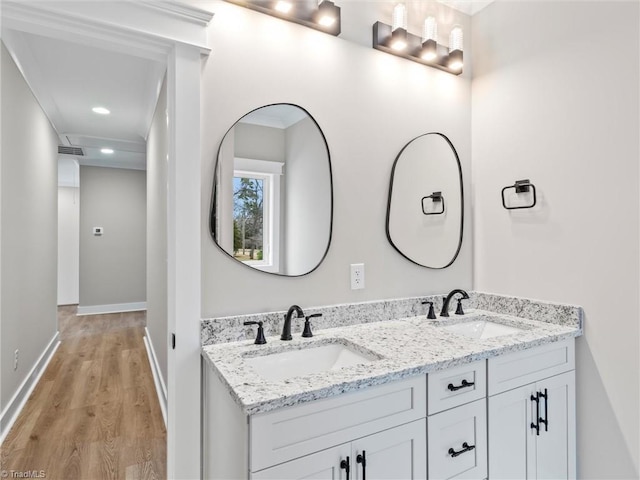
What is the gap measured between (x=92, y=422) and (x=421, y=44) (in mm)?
3072

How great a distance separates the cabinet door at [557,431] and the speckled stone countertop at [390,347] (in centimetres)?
21

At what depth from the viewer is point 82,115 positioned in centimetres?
368

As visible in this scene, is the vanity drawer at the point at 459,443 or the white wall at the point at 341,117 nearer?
the vanity drawer at the point at 459,443

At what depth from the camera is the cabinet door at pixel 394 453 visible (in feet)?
3.61

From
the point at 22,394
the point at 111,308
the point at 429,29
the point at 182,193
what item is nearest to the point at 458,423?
the point at 182,193

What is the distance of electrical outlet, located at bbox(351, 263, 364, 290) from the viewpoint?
5.70ft

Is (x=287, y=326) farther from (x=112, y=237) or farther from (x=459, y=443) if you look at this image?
(x=112, y=237)

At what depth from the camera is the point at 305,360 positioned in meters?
1.45

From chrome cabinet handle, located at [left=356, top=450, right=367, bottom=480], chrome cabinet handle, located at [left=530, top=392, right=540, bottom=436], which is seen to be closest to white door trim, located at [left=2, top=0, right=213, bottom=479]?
chrome cabinet handle, located at [left=356, top=450, right=367, bottom=480]

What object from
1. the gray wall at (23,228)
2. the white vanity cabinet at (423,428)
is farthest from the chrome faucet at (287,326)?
the gray wall at (23,228)

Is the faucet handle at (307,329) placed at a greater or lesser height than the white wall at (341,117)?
lesser

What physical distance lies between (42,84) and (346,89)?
2682mm

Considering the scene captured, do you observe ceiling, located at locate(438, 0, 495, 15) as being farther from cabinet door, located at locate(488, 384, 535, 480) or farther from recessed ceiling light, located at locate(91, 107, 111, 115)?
recessed ceiling light, located at locate(91, 107, 111, 115)

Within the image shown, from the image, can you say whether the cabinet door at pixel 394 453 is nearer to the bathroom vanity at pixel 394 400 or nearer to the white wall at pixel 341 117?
the bathroom vanity at pixel 394 400
